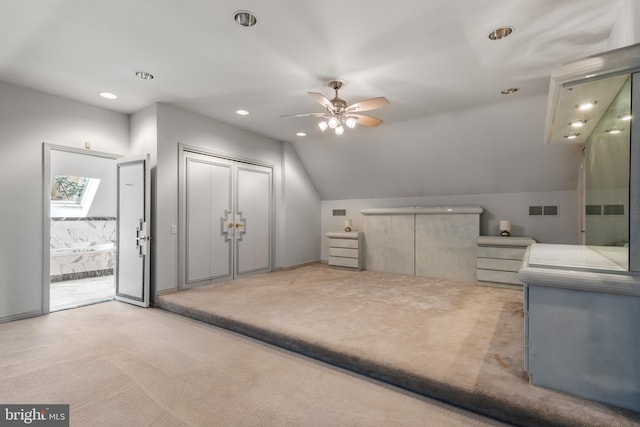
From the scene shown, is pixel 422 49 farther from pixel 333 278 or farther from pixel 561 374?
pixel 333 278

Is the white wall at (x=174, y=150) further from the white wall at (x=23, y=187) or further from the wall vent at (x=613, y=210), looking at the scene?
the wall vent at (x=613, y=210)

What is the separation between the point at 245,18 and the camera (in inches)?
96.7

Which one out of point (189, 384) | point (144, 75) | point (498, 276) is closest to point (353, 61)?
point (144, 75)

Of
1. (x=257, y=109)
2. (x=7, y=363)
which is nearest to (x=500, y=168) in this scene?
(x=257, y=109)

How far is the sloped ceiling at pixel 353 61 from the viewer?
2.37 meters

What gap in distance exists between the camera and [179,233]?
4586mm

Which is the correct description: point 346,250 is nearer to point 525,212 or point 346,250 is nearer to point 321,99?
point 525,212

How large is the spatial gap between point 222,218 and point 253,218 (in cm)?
70

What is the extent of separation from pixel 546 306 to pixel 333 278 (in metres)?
3.83

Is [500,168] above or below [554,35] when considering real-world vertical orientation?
below

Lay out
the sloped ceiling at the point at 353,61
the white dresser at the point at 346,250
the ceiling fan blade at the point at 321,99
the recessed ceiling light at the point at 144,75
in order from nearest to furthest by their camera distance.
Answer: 1. the sloped ceiling at the point at 353,61
2. the ceiling fan blade at the point at 321,99
3. the recessed ceiling light at the point at 144,75
4. the white dresser at the point at 346,250

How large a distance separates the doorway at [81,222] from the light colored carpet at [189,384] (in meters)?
2.89

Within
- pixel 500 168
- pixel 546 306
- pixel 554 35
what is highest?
pixel 554 35

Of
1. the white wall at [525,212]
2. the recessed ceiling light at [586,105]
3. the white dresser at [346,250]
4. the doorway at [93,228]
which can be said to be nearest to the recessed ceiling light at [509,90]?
the recessed ceiling light at [586,105]
